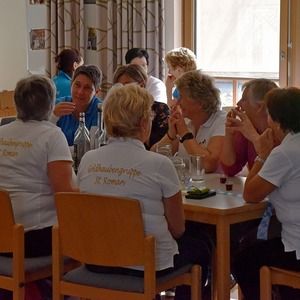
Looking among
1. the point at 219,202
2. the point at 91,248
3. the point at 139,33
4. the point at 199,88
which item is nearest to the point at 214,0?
the point at 139,33

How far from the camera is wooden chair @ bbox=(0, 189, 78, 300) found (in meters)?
2.78

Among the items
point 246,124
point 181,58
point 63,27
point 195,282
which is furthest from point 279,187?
point 63,27

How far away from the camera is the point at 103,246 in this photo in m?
2.57

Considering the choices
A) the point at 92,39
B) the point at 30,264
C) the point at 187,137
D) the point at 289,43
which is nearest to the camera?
the point at 30,264

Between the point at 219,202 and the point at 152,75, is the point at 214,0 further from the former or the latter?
the point at 219,202

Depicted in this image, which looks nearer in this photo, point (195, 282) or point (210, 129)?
point (195, 282)

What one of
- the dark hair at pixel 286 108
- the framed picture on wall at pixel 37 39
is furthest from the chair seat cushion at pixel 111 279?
the framed picture on wall at pixel 37 39

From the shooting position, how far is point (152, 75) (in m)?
6.04

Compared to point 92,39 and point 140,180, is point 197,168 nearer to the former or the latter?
point 140,180

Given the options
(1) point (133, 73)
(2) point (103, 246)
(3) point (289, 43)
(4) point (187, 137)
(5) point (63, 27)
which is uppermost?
(5) point (63, 27)

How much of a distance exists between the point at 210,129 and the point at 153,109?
54 centimetres

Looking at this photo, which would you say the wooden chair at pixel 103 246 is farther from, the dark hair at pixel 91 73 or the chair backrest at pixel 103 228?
the dark hair at pixel 91 73

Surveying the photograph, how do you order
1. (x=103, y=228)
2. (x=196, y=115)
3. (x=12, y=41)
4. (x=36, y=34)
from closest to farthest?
(x=103, y=228) → (x=196, y=115) → (x=36, y=34) → (x=12, y=41)

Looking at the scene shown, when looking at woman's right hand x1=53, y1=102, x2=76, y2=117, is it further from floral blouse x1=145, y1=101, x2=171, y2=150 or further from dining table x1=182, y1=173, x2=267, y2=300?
dining table x1=182, y1=173, x2=267, y2=300
